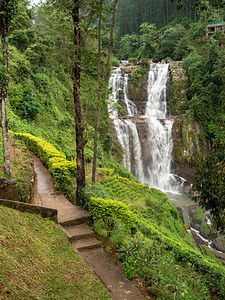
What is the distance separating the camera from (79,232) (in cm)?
650

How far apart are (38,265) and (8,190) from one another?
2.44 metres

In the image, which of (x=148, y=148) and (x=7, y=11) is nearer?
(x=7, y=11)

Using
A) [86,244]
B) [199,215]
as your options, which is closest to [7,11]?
[86,244]

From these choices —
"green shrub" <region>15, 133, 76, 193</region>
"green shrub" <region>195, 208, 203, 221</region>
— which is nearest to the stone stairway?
"green shrub" <region>15, 133, 76, 193</region>

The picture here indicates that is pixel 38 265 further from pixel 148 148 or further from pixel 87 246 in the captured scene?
pixel 148 148

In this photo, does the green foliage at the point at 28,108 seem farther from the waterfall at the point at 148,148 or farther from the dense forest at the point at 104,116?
the waterfall at the point at 148,148

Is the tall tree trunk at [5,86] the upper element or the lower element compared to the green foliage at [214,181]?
upper

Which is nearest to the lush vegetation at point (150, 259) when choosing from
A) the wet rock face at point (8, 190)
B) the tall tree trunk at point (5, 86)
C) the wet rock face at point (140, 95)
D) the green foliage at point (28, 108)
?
the wet rock face at point (8, 190)

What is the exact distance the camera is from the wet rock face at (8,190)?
605 cm

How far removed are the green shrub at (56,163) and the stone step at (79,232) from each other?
2.45m

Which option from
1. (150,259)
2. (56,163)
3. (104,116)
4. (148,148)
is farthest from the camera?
(148,148)

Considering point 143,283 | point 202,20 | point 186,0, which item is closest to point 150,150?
point 143,283

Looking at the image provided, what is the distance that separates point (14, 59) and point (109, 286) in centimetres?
1757

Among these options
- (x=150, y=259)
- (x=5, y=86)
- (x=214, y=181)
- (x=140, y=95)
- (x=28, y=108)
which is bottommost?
(x=150, y=259)
